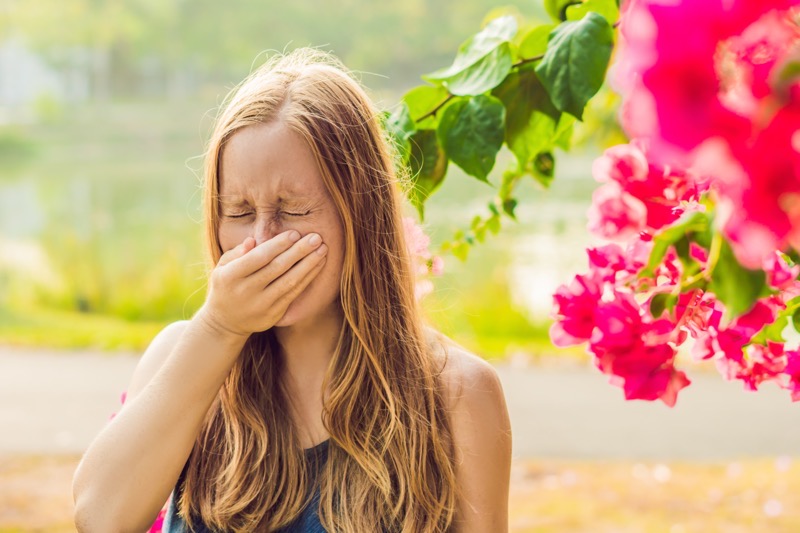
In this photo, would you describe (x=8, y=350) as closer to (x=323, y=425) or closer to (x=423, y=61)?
(x=323, y=425)

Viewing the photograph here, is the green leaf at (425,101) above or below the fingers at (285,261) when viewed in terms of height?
above

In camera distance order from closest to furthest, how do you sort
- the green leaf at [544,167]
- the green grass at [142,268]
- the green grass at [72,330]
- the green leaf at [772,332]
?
the green leaf at [772,332] → the green leaf at [544,167] → the green grass at [72,330] → the green grass at [142,268]

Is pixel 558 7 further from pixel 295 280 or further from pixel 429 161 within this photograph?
pixel 295 280

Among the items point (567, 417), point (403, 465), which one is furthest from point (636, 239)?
point (567, 417)

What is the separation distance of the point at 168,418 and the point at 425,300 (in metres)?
0.62

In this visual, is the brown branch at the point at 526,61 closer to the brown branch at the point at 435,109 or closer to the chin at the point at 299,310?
Result: the brown branch at the point at 435,109

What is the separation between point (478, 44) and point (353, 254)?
37cm

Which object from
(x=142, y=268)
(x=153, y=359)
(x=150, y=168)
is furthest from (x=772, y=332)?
(x=150, y=168)

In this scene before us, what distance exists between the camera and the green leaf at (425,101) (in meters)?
1.27

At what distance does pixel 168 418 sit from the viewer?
132 centimetres

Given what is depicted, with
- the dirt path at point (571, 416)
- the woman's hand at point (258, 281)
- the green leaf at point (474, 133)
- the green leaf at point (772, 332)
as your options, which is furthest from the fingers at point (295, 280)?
the dirt path at point (571, 416)

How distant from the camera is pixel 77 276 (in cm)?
1136

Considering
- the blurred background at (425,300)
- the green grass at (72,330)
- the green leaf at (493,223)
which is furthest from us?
the green grass at (72,330)

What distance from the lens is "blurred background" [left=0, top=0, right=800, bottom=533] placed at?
4.50 meters
